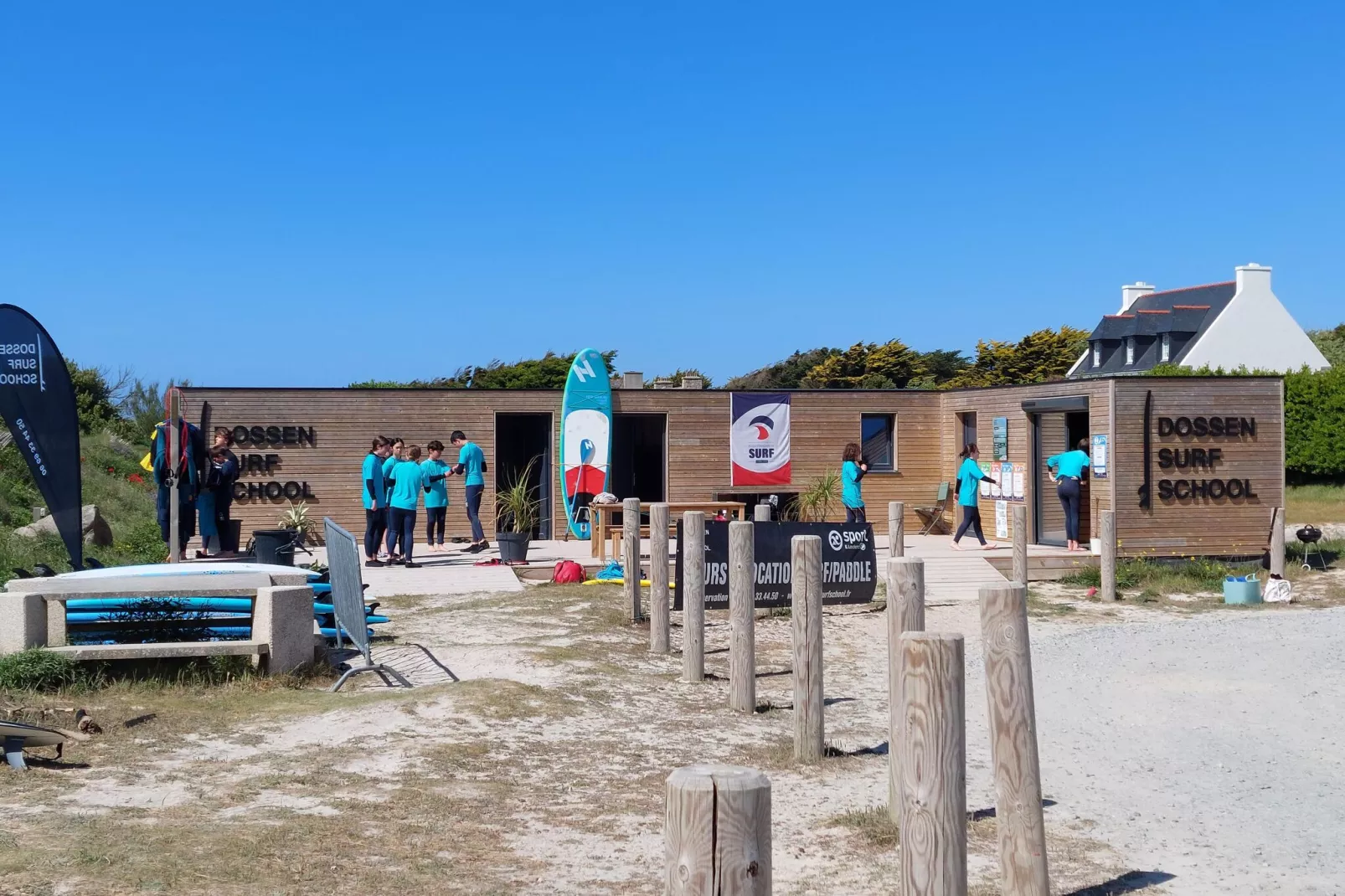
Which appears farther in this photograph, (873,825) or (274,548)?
(274,548)

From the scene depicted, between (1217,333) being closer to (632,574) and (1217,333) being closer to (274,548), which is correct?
(632,574)

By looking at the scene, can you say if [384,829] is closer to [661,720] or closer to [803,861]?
[803,861]

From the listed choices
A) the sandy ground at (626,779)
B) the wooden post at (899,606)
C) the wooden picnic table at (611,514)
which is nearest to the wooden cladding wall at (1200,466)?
the wooden picnic table at (611,514)

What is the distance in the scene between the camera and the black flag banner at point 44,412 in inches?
409

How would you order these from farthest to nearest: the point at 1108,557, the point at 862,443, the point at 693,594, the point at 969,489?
1. the point at 862,443
2. the point at 969,489
3. the point at 1108,557
4. the point at 693,594

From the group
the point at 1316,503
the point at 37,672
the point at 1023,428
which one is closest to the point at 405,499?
the point at 37,672

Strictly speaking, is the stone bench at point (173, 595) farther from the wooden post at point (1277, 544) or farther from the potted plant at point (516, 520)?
the wooden post at point (1277, 544)

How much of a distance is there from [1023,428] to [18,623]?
16433 millimetres

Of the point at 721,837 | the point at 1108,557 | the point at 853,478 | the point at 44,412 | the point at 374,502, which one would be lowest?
the point at 1108,557

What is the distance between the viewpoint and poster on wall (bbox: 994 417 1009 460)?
72.2 ft

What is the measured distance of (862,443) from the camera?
24031 mm

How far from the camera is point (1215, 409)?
19859 mm

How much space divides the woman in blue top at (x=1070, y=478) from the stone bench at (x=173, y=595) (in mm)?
12983

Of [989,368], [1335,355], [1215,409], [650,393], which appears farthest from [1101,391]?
[989,368]
